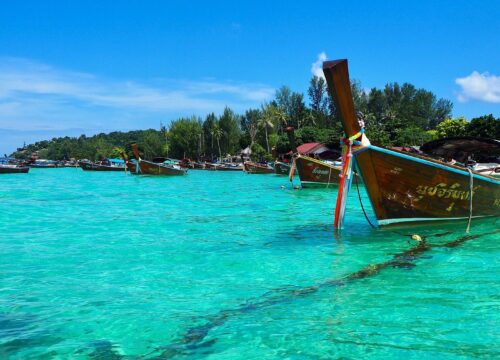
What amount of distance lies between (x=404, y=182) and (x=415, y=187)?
0.36 metres

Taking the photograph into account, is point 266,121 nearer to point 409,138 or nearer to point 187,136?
point 187,136

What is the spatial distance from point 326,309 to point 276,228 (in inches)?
283

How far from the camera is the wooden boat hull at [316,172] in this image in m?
27.8

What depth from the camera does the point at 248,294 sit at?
643 cm

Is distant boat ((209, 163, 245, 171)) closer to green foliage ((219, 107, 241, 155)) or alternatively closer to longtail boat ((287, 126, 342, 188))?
green foliage ((219, 107, 241, 155))

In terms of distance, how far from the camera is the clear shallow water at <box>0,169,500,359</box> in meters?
4.65

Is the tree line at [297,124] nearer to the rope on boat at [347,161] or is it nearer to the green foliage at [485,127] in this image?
the green foliage at [485,127]

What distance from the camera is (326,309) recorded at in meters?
5.60

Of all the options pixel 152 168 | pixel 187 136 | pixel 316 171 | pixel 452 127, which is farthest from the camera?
pixel 187 136

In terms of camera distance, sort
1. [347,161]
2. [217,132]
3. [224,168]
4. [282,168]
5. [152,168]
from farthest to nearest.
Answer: [217,132]
[224,168]
[152,168]
[282,168]
[347,161]

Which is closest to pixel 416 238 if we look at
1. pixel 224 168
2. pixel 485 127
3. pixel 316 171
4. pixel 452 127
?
pixel 316 171

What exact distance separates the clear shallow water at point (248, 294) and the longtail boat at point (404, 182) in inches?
20.4

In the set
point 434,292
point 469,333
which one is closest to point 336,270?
point 434,292

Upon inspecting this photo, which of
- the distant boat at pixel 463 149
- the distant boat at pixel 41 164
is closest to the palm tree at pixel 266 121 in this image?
the distant boat at pixel 41 164
